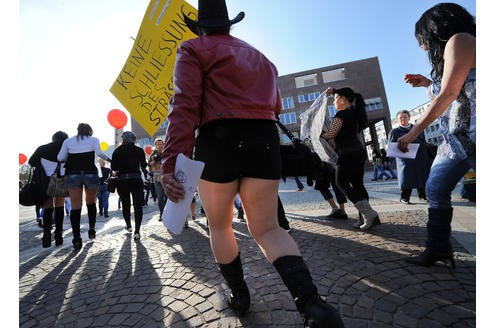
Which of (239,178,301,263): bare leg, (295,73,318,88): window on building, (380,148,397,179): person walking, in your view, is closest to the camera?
(239,178,301,263): bare leg

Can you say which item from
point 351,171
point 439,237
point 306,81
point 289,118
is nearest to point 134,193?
point 351,171

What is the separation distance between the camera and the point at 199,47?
147 cm

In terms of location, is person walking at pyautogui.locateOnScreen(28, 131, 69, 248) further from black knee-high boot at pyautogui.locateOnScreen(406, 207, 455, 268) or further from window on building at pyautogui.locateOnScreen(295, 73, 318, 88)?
window on building at pyautogui.locateOnScreen(295, 73, 318, 88)

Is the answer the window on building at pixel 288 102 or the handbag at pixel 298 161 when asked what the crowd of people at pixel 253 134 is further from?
the window on building at pixel 288 102

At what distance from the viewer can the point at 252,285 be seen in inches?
86.4

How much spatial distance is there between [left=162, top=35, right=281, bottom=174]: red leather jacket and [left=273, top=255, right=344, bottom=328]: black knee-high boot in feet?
2.53

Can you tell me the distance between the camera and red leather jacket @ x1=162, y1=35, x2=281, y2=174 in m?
1.39

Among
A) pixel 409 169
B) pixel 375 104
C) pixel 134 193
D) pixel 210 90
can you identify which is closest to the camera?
pixel 210 90

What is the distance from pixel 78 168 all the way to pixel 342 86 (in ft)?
122

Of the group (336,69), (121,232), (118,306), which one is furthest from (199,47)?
(336,69)

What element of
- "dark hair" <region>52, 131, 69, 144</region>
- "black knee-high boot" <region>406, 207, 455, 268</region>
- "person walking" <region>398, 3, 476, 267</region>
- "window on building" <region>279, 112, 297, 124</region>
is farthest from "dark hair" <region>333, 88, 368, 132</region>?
"window on building" <region>279, 112, 297, 124</region>

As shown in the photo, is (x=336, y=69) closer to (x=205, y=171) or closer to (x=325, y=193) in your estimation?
(x=325, y=193)

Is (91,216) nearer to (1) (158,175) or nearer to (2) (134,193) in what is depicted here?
(2) (134,193)

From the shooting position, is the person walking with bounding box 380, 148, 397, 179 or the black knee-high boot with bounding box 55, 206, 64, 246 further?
the person walking with bounding box 380, 148, 397, 179
